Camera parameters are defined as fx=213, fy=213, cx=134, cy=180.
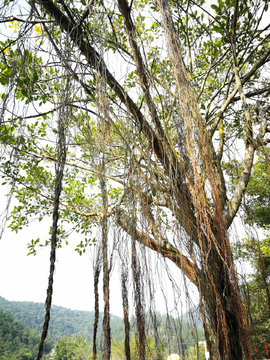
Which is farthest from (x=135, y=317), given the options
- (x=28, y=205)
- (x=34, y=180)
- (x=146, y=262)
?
(x=28, y=205)

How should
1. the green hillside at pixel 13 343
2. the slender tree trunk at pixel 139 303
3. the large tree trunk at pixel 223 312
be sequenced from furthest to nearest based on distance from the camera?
the green hillside at pixel 13 343 → the large tree trunk at pixel 223 312 → the slender tree trunk at pixel 139 303

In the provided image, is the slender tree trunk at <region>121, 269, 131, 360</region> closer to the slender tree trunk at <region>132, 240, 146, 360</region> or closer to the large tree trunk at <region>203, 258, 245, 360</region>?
the slender tree trunk at <region>132, 240, 146, 360</region>

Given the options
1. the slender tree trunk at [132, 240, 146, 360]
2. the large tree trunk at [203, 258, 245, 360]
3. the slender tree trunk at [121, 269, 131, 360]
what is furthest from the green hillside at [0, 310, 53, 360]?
the slender tree trunk at [132, 240, 146, 360]

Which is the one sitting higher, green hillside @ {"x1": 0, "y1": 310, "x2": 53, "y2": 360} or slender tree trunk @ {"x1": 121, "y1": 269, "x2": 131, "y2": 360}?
slender tree trunk @ {"x1": 121, "y1": 269, "x2": 131, "y2": 360}

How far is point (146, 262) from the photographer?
1045mm

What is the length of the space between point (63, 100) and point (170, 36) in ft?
2.05

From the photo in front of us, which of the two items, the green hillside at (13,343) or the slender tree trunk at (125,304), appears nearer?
the slender tree trunk at (125,304)

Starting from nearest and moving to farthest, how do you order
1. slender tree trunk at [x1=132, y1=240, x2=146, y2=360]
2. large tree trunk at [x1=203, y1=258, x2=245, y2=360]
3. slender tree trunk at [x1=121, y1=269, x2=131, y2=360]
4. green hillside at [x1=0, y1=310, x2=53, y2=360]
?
slender tree trunk at [x1=132, y1=240, x2=146, y2=360] → slender tree trunk at [x1=121, y1=269, x2=131, y2=360] → large tree trunk at [x1=203, y1=258, x2=245, y2=360] → green hillside at [x1=0, y1=310, x2=53, y2=360]

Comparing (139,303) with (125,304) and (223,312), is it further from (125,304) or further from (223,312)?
(223,312)

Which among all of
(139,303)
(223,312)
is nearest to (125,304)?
(139,303)

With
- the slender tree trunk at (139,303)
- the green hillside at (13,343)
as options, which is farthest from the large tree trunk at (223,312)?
the green hillside at (13,343)

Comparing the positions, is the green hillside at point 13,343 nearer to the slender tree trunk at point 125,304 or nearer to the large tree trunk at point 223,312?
the large tree trunk at point 223,312

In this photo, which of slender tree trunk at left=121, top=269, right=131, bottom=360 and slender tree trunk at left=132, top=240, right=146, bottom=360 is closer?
slender tree trunk at left=132, top=240, right=146, bottom=360

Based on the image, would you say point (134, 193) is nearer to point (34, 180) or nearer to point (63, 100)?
point (63, 100)
